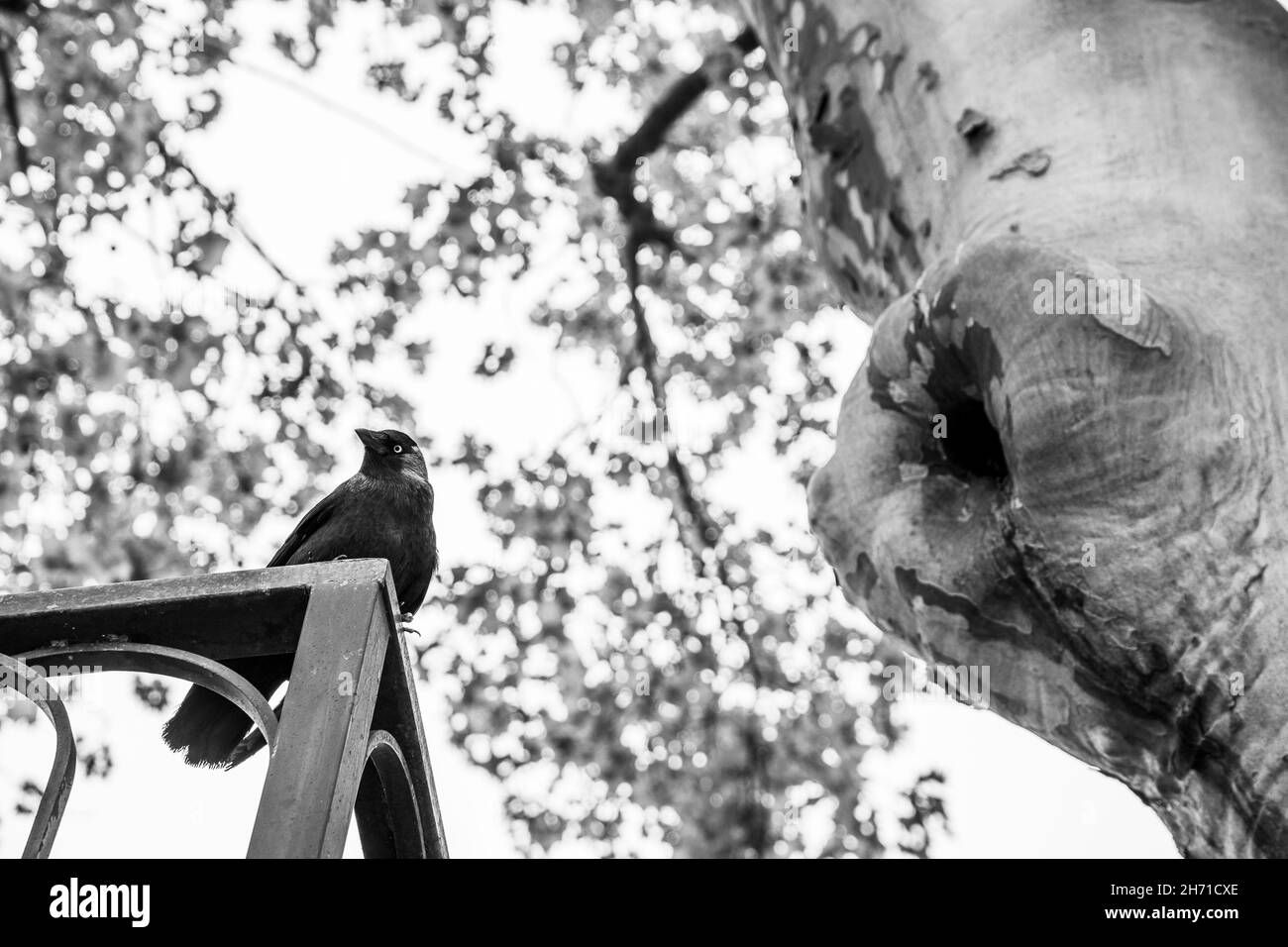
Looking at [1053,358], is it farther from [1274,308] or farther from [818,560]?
[818,560]

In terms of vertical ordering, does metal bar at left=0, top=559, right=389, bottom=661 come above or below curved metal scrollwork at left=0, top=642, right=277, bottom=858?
above

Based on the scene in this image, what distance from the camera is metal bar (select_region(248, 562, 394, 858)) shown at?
1483 mm

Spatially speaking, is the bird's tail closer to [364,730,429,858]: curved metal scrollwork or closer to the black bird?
[364,730,429,858]: curved metal scrollwork

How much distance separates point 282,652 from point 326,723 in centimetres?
26

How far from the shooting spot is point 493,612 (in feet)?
26.3

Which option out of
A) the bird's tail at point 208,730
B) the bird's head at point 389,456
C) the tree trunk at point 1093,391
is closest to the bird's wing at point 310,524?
the bird's head at point 389,456

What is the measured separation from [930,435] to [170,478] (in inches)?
223

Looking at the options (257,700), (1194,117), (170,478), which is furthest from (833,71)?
(170,478)

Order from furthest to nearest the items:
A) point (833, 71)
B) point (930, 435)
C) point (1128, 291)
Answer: point (833, 71) → point (930, 435) → point (1128, 291)

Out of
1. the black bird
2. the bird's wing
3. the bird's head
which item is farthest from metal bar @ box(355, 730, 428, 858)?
the bird's head

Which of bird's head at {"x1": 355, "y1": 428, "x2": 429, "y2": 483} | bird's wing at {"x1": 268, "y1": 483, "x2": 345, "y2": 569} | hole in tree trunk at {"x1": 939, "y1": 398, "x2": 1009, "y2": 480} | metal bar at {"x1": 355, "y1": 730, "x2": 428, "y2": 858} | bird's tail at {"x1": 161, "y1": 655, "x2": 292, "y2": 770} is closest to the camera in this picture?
metal bar at {"x1": 355, "y1": 730, "x2": 428, "y2": 858}

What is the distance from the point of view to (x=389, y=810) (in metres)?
1.98

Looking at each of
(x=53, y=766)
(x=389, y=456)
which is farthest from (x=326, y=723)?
(x=389, y=456)

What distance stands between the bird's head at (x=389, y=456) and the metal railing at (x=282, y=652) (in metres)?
2.06
